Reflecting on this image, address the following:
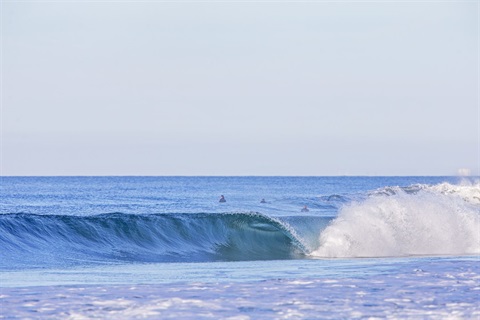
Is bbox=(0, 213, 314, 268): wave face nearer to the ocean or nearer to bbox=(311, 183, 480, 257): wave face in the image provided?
the ocean

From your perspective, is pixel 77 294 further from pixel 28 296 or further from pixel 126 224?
pixel 126 224

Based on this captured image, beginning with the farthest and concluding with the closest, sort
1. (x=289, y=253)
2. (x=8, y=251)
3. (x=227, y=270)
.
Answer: (x=289, y=253) < (x=8, y=251) < (x=227, y=270)

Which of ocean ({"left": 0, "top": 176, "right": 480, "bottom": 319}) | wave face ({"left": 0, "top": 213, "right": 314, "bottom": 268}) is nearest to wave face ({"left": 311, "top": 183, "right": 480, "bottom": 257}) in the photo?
ocean ({"left": 0, "top": 176, "right": 480, "bottom": 319})

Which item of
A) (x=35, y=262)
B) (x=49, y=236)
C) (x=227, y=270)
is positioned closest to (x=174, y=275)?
(x=227, y=270)

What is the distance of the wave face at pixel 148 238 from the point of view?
2203cm

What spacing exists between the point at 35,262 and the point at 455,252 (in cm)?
1037

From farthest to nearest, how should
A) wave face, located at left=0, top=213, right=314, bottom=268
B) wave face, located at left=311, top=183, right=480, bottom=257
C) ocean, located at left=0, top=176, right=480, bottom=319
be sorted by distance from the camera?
1. wave face, located at left=0, top=213, right=314, bottom=268
2. wave face, located at left=311, top=183, right=480, bottom=257
3. ocean, located at left=0, top=176, right=480, bottom=319

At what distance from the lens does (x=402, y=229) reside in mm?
23078

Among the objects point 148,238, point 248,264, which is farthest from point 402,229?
point 148,238

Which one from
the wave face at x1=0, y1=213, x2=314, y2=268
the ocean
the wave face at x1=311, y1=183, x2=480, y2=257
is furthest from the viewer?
the wave face at x1=0, y1=213, x2=314, y2=268

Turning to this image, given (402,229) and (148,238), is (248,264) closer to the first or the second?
(402,229)

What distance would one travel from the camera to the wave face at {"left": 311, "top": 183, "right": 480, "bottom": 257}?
2175cm

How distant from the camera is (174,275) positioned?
15.8 metres

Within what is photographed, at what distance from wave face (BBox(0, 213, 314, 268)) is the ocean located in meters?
0.04
